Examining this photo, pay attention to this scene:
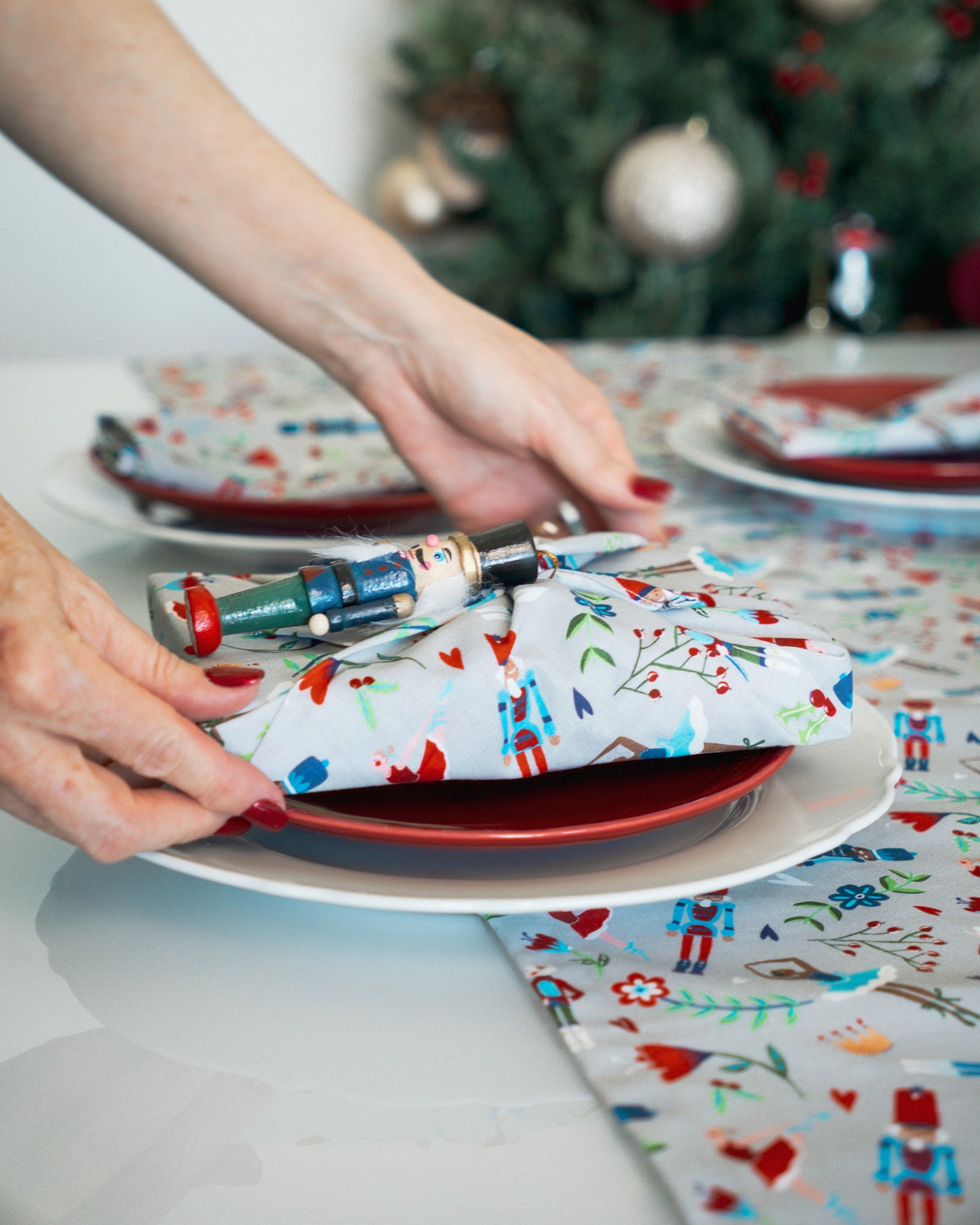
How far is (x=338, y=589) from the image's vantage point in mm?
414

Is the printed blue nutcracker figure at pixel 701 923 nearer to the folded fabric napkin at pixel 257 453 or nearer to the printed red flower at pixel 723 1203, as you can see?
the printed red flower at pixel 723 1203

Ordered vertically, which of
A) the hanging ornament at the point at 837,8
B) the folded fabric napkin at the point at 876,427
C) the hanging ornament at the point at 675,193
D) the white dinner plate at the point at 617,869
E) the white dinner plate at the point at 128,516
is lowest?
the white dinner plate at the point at 617,869

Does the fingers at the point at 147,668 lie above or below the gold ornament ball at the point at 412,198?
below

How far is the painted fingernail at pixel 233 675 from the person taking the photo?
0.39 metres

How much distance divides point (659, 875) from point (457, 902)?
0.07 m

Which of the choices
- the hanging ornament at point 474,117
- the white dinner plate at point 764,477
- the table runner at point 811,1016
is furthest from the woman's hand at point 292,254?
the hanging ornament at point 474,117

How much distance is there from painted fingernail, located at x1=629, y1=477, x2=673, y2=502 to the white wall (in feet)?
8.70

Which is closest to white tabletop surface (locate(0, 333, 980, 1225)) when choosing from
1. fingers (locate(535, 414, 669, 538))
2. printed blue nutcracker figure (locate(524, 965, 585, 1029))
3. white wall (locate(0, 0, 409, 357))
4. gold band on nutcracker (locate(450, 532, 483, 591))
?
A: printed blue nutcracker figure (locate(524, 965, 585, 1029))

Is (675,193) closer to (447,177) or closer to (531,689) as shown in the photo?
(447,177)

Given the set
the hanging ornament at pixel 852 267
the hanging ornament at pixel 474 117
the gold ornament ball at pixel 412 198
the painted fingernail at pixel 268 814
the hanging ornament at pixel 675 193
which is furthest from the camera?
the gold ornament ball at pixel 412 198

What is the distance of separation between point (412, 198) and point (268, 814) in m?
2.58

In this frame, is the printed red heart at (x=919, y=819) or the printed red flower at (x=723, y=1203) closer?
the printed red flower at (x=723, y=1203)

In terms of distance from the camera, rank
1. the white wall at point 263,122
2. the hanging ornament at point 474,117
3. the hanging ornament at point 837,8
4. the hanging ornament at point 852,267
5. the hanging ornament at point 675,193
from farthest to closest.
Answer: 1. the white wall at point 263,122
2. the hanging ornament at point 474,117
3. the hanging ornament at point 837,8
4. the hanging ornament at point 675,193
5. the hanging ornament at point 852,267

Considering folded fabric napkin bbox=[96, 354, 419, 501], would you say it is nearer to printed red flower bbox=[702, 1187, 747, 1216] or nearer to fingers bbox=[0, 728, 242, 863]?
fingers bbox=[0, 728, 242, 863]
